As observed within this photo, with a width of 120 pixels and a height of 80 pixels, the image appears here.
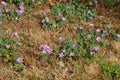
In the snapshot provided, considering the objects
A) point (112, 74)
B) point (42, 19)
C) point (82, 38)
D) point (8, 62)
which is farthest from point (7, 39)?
point (112, 74)

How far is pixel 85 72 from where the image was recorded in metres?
5.21

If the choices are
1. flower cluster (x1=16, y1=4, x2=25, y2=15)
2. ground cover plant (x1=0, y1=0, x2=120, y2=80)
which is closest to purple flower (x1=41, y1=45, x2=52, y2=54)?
ground cover plant (x1=0, y1=0, x2=120, y2=80)

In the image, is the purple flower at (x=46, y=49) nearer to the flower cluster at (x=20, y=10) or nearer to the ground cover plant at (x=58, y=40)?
the ground cover plant at (x=58, y=40)

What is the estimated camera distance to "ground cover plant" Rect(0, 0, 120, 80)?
5.07m

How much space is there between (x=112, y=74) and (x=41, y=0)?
1.90m

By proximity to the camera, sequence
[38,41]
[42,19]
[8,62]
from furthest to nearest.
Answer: [42,19] → [38,41] → [8,62]

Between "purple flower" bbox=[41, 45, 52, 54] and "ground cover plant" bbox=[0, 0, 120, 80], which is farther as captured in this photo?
"purple flower" bbox=[41, 45, 52, 54]

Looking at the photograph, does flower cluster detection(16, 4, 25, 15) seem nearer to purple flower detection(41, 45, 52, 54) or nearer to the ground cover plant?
the ground cover plant

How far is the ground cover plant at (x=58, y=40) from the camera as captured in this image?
16.6 feet

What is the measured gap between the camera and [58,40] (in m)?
5.56

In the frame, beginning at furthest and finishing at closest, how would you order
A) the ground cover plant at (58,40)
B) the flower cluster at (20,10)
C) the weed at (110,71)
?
the flower cluster at (20,10), the weed at (110,71), the ground cover plant at (58,40)

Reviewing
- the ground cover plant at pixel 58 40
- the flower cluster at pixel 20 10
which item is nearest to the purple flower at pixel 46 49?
the ground cover plant at pixel 58 40

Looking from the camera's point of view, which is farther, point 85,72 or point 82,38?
point 82,38

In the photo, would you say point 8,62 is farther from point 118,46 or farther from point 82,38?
point 118,46
